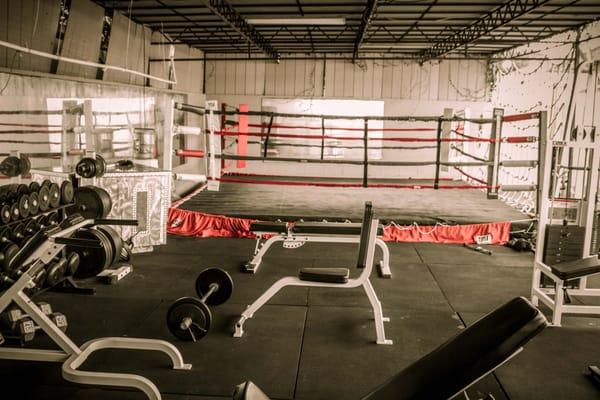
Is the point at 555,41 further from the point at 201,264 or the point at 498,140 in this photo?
the point at 201,264

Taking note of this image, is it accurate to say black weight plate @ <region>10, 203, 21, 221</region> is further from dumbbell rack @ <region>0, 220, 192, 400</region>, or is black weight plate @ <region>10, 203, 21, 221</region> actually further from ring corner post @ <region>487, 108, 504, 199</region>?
ring corner post @ <region>487, 108, 504, 199</region>

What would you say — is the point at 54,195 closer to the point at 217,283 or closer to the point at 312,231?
the point at 217,283

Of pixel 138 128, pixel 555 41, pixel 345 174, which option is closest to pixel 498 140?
pixel 555 41

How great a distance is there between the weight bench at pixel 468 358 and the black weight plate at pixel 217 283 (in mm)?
1981

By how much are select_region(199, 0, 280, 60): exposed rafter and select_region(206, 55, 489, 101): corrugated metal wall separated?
0.87 meters

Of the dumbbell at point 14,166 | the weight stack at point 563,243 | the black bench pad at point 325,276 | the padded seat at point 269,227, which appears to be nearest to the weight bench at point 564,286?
the weight stack at point 563,243

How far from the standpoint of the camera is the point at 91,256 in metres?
4.16

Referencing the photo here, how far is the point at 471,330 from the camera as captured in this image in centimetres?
174

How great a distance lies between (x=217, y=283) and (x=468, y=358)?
2354 mm

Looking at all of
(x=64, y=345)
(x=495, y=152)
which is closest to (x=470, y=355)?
(x=64, y=345)

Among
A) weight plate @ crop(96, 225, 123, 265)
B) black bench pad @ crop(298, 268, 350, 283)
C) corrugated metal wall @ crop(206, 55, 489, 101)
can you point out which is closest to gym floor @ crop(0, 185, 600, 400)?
weight plate @ crop(96, 225, 123, 265)

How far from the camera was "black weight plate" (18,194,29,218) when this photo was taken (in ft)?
10.4

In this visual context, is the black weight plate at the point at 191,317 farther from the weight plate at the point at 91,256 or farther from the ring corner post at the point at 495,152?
the ring corner post at the point at 495,152

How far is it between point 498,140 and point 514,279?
1953mm
